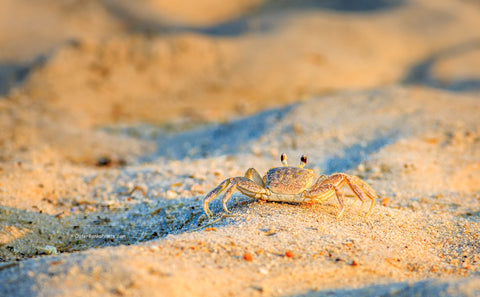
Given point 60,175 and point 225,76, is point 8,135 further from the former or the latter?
point 225,76

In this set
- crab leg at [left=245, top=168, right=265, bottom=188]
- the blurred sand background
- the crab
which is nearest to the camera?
the blurred sand background

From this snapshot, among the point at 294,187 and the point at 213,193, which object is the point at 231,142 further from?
the point at 294,187

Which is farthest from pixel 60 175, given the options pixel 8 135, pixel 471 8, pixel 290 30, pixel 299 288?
pixel 471 8

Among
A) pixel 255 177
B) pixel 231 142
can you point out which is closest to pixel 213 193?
pixel 255 177

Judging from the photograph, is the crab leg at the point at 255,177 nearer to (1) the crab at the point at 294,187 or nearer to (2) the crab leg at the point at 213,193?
(1) the crab at the point at 294,187

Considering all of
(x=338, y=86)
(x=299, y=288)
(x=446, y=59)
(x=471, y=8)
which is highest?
(x=471, y=8)

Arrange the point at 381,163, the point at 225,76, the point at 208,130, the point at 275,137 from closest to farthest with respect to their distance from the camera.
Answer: the point at 381,163 < the point at 275,137 < the point at 208,130 < the point at 225,76

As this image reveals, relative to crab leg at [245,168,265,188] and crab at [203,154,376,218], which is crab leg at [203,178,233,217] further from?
crab leg at [245,168,265,188]

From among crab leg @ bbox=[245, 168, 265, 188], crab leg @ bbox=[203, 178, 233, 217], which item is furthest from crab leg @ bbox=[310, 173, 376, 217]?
crab leg @ bbox=[203, 178, 233, 217]
